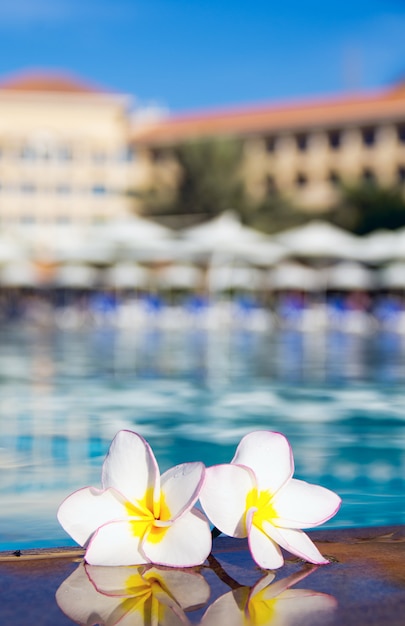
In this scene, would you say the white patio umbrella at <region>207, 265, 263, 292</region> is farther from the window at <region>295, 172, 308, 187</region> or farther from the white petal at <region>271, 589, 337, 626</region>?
the window at <region>295, 172, 308, 187</region>

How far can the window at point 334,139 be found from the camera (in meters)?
46.6

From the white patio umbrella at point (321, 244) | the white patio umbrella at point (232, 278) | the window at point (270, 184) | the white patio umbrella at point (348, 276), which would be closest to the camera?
the white patio umbrella at point (321, 244)

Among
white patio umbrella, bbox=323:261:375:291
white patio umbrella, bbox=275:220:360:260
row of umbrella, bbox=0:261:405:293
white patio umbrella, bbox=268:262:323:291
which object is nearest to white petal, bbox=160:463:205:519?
white patio umbrella, bbox=275:220:360:260

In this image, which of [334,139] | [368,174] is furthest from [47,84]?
[368,174]

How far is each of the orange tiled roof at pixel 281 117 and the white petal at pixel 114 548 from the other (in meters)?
43.0

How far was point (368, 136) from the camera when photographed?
46094 mm

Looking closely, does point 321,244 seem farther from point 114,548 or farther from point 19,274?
point 114,548

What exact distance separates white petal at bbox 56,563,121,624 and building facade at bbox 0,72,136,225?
48291 mm

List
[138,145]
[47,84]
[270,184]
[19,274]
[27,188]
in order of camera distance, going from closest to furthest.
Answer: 1. [19,274]
2. [270,184]
3. [138,145]
4. [27,188]
5. [47,84]

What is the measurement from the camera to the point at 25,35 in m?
47.8

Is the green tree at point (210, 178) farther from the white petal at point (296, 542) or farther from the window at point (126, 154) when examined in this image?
the white petal at point (296, 542)

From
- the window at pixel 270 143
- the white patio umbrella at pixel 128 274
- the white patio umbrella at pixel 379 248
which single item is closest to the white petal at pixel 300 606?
the white patio umbrella at pixel 379 248

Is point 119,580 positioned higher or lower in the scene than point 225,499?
lower

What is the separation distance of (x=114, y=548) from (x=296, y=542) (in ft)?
1.12
